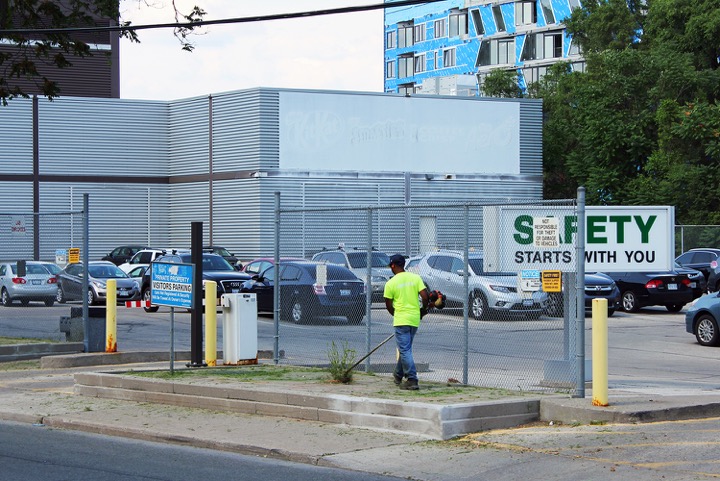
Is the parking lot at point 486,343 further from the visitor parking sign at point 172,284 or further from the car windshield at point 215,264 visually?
the car windshield at point 215,264

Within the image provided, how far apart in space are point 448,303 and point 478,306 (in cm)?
151

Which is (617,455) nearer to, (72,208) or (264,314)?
(264,314)

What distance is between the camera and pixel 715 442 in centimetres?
1073

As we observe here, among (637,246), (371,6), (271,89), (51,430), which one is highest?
(271,89)

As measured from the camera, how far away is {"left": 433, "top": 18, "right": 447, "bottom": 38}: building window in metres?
95.7

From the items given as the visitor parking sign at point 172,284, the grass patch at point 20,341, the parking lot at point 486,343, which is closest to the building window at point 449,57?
the parking lot at point 486,343

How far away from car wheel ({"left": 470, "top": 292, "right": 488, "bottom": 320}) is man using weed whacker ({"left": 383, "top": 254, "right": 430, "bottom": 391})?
1.27 m

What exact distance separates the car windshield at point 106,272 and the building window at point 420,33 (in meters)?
69.8

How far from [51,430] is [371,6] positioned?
25.4 ft

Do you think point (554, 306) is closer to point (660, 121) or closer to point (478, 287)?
point (478, 287)

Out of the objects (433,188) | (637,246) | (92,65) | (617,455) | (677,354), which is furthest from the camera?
(92,65)

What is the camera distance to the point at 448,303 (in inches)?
653

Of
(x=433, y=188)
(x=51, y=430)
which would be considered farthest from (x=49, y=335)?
(x=433, y=188)

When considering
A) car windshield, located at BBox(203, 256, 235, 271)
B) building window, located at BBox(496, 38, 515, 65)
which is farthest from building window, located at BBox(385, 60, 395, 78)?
car windshield, located at BBox(203, 256, 235, 271)
